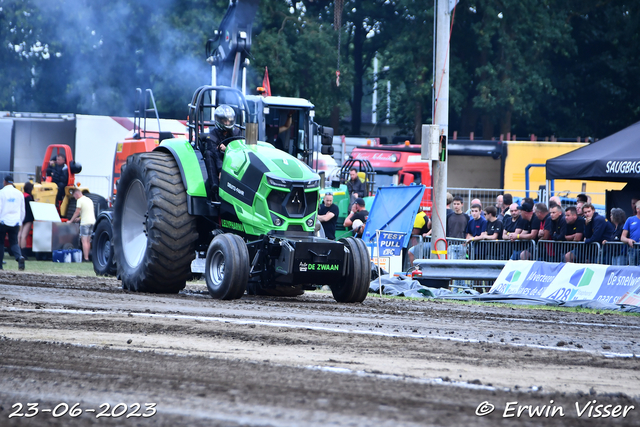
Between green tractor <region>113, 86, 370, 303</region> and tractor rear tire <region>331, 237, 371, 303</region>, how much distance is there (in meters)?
0.01

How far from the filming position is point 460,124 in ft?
134

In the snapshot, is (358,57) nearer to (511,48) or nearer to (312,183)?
(511,48)

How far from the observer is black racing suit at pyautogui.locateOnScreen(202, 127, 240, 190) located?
11602 mm

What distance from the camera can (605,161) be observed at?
49.2ft

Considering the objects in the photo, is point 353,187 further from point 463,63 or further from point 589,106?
point 589,106

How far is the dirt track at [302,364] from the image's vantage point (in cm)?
438

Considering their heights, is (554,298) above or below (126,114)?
below

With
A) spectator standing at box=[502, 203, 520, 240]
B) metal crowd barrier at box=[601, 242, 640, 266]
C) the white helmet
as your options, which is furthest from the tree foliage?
metal crowd barrier at box=[601, 242, 640, 266]

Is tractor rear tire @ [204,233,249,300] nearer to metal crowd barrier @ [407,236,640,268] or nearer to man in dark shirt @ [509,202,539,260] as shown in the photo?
metal crowd barrier @ [407,236,640,268]

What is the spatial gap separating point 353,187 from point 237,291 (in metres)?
10.1

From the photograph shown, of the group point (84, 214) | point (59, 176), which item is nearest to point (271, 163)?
point (84, 214)

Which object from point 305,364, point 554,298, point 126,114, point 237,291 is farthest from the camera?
point 126,114

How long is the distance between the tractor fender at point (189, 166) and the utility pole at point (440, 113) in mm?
5555

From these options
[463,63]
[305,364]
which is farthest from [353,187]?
[463,63]
